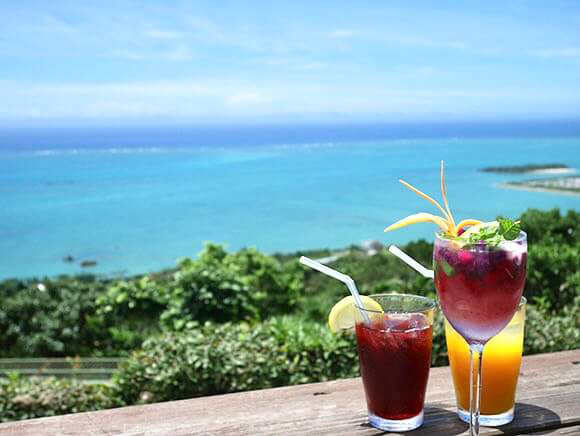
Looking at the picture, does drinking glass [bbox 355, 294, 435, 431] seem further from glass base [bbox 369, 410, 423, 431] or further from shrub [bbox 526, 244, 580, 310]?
shrub [bbox 526, 244, 580, 310]

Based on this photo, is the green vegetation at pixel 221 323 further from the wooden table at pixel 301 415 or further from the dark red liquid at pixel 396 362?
the dark red liquid at pixel 396 362

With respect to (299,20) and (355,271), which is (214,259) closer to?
(355,271)

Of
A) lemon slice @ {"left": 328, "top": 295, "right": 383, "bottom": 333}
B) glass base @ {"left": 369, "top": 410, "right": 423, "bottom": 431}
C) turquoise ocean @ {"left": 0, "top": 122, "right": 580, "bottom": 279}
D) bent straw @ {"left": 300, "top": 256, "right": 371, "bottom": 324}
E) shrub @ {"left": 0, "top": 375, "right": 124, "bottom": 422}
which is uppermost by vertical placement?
bent straw @ {"left": 300, "top": 256, "right": 371, "bottom": 324}

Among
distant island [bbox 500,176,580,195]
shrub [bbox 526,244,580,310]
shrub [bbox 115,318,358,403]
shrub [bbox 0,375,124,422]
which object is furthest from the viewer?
distant island [bbox 500,176,580,195]

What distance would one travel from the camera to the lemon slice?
126cm

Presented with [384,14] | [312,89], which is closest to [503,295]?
[384,14]

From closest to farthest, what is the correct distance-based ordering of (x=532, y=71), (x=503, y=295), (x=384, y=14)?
(x=503, y=295)
(x=384, y=14)
(x=532, y=71)

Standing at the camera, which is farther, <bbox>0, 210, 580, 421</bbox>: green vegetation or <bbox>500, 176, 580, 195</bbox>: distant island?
<bbox>500, 176, 580, 195</bbox>: distant island

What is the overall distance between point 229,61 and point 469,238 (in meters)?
84.9

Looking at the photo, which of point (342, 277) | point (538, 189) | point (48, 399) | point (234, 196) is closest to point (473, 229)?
point (342, 277)

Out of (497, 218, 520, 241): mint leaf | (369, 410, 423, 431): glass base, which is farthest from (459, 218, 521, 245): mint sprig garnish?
(369, 410, 423, 431): glass base

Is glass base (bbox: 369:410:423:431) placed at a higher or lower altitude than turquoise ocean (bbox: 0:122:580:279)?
higher

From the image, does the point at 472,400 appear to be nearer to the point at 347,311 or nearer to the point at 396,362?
the point at 396,362

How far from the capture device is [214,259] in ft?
17.7
